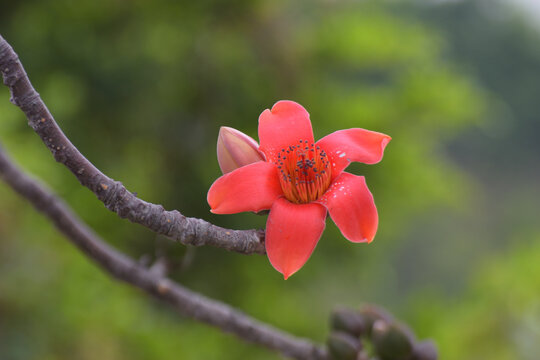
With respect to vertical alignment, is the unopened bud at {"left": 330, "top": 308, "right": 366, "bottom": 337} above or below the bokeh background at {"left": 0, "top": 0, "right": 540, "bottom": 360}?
below

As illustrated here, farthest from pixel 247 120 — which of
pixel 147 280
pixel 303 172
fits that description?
pixel 303 172

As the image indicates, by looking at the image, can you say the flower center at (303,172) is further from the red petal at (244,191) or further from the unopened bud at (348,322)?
the unopened bud at (348,322)

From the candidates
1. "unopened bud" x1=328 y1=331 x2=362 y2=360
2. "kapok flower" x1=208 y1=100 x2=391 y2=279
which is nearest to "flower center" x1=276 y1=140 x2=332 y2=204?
"kapok flower" x1=208 y1=100 x2=391 y2=279

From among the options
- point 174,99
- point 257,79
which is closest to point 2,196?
point 174,99

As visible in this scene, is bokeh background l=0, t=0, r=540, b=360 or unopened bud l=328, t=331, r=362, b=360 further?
bokeh background l=0, t=0, r=540, b=360

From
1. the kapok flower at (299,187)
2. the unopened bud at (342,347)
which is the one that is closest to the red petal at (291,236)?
the kapok flower at (299,187)

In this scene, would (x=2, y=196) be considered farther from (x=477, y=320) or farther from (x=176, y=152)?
(x=477, y=320)

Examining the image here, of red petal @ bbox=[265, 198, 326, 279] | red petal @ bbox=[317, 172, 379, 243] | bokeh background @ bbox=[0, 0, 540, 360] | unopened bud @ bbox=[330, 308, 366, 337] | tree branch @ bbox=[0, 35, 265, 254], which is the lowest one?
tree branch @ bbox=[0, 35, 265, 254]

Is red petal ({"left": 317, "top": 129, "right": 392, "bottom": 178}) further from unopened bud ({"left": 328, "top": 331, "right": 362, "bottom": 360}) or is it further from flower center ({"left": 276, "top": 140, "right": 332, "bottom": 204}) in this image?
unopened bud ({"left": 328, "top": 331, "right": 362, "bottom": 360})
